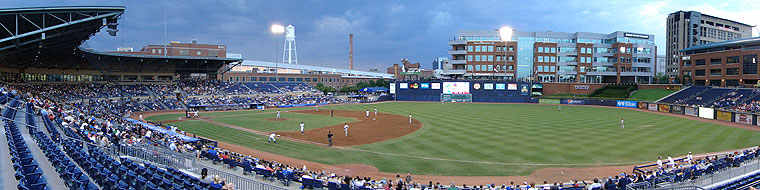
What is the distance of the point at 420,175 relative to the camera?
19266 millimetres

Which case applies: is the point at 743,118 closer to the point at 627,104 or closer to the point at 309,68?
the point at 627,104

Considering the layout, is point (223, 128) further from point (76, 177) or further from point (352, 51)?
point (352, 51)

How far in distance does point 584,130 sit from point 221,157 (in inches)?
1193

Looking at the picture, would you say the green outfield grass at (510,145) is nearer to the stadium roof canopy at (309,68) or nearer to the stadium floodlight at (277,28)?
the stadium floodlight at (277,28)

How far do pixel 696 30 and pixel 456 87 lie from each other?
72.2m

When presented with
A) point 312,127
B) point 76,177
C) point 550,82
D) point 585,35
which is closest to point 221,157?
point 76,177

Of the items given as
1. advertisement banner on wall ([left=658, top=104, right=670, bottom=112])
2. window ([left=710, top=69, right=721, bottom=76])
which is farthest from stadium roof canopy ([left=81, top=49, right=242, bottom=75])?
window ([left=710, top=69, right=721, bottom=76])

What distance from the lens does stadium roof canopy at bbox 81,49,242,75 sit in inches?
2156

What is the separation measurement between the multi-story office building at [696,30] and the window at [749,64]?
42288 millimetres

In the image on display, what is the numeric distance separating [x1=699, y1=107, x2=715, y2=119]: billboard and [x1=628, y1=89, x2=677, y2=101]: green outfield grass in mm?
18088

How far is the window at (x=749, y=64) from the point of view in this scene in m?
61.5

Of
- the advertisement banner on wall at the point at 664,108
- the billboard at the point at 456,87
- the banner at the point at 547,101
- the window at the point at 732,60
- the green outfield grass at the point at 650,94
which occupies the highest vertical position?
the window at the point at 732,60

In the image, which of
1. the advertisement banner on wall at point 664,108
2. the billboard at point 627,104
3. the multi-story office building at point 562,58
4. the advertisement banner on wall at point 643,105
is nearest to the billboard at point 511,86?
the multi-story office building at point 562,58

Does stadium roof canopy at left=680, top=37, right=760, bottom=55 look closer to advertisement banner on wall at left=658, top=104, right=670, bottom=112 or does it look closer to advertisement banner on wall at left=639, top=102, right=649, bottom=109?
advertisement banner on wall at left=639, top=102, right=649, bottom=109
